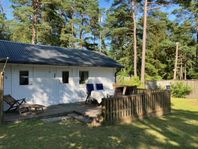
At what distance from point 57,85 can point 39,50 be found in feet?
8.23

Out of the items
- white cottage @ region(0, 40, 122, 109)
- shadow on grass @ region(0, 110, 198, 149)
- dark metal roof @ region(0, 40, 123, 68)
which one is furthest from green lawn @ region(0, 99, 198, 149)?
dark metal roof @ region(0, 40, 123, 68)

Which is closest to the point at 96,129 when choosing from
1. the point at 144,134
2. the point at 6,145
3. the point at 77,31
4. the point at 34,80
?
the point at 144,134

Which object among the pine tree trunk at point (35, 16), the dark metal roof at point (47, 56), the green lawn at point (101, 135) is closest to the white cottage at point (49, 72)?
the dark metal roof at point (47, 56)

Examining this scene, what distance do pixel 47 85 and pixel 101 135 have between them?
256 inches

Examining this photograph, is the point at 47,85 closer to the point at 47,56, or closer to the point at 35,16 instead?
the point at 47,56

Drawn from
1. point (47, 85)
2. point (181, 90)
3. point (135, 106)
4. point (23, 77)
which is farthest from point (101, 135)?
point (181, 90)

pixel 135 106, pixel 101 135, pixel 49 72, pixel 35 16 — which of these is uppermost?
pixel 35 16

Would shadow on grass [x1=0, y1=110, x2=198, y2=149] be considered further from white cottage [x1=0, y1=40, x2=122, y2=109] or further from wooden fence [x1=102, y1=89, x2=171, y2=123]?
white cottage [x1=0, y1=40, x2=122, y2=109]

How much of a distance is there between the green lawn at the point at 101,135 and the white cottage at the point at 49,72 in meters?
3.39

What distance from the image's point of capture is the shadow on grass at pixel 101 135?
20.5ft

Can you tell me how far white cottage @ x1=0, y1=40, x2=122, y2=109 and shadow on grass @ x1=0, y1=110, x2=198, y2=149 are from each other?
3386mm

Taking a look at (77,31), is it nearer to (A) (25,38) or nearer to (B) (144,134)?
(A) (25,38)

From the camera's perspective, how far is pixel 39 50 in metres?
14.3

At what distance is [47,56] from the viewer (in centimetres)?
1361
